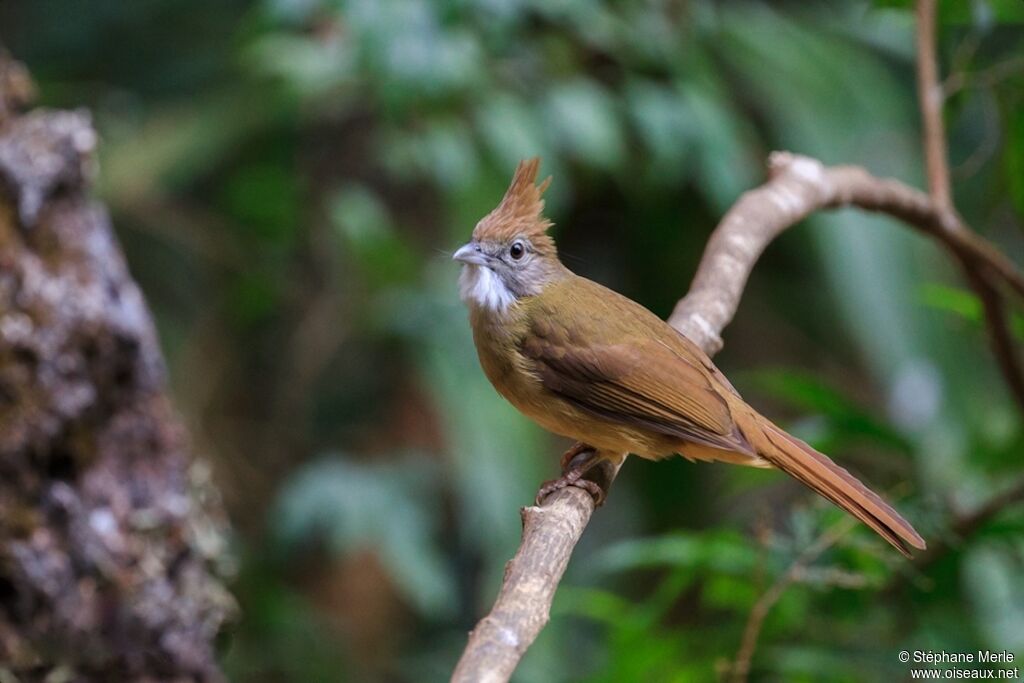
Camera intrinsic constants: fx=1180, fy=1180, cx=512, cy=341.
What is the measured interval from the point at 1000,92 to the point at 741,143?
7.27 feet

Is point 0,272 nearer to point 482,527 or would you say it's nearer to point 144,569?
point 144,569

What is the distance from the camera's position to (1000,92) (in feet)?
9.58

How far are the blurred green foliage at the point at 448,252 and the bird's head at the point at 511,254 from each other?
537 mm

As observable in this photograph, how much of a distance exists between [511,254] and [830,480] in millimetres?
970

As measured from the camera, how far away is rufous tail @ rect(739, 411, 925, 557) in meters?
2.24

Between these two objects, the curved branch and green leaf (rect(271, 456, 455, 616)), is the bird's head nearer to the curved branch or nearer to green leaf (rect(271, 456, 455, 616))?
the curved branch

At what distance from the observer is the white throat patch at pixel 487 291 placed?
284 cm

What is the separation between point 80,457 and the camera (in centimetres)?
258

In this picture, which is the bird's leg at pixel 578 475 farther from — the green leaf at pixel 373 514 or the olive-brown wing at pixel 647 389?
the green leaf at pixel 373 514

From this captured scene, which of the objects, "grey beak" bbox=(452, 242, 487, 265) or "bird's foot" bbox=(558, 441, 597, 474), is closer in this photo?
"bird's foot" bbox=(558, 441, 597, 474)

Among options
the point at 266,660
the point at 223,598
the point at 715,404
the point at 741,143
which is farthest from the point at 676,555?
the point at 741,143

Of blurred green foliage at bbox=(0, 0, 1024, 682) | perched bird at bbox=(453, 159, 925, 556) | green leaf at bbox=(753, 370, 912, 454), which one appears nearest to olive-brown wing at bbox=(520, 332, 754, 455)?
perched bird at bbox=(453, 159, 925, 556)

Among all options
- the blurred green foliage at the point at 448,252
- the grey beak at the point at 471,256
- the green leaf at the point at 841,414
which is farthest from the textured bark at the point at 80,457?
the green leaf at the point at 841,414

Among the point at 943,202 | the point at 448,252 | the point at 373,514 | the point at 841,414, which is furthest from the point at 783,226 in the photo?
the point at 373,514
